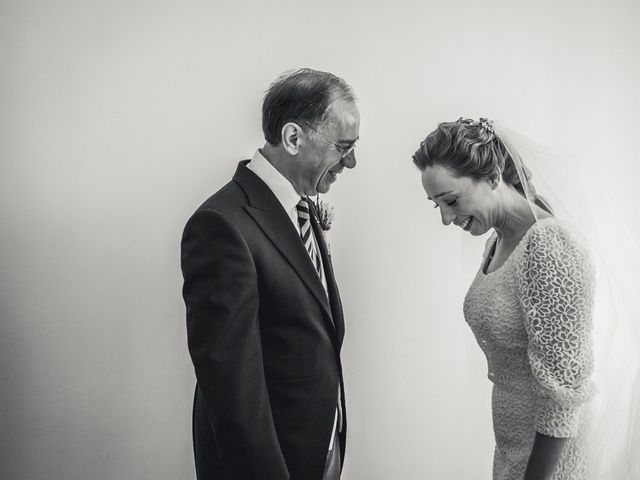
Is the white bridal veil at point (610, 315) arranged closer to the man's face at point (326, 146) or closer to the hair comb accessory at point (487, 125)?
the hair comb accessory at point (487, 125)

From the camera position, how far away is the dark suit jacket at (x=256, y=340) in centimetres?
110

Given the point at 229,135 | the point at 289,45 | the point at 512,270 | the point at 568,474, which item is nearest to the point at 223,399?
the point at 512,270

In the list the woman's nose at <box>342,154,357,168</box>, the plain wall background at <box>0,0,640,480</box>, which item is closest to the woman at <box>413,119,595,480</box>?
the woman's nose at <box>342,154,357,168</box>

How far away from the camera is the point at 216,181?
6.09 ft

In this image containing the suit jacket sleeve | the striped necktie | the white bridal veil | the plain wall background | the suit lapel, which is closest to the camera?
the suit jacket sleeve

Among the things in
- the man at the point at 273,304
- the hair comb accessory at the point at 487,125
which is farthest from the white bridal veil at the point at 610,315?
the man at the point at 273,304

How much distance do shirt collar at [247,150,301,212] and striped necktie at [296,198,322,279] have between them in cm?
9

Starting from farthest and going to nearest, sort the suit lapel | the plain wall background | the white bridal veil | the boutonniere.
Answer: the plain wall background
the boutonniere
the white bridal veil
the suit lapel

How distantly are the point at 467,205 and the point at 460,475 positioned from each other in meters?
1.23

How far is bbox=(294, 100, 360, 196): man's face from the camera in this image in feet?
4.28

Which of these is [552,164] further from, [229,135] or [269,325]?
[229,135]

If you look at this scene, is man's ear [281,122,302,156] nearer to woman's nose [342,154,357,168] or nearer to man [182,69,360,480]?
man [182,69,360,480]

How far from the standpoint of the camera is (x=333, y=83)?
1296 mm

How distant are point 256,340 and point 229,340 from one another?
0.06 meters
